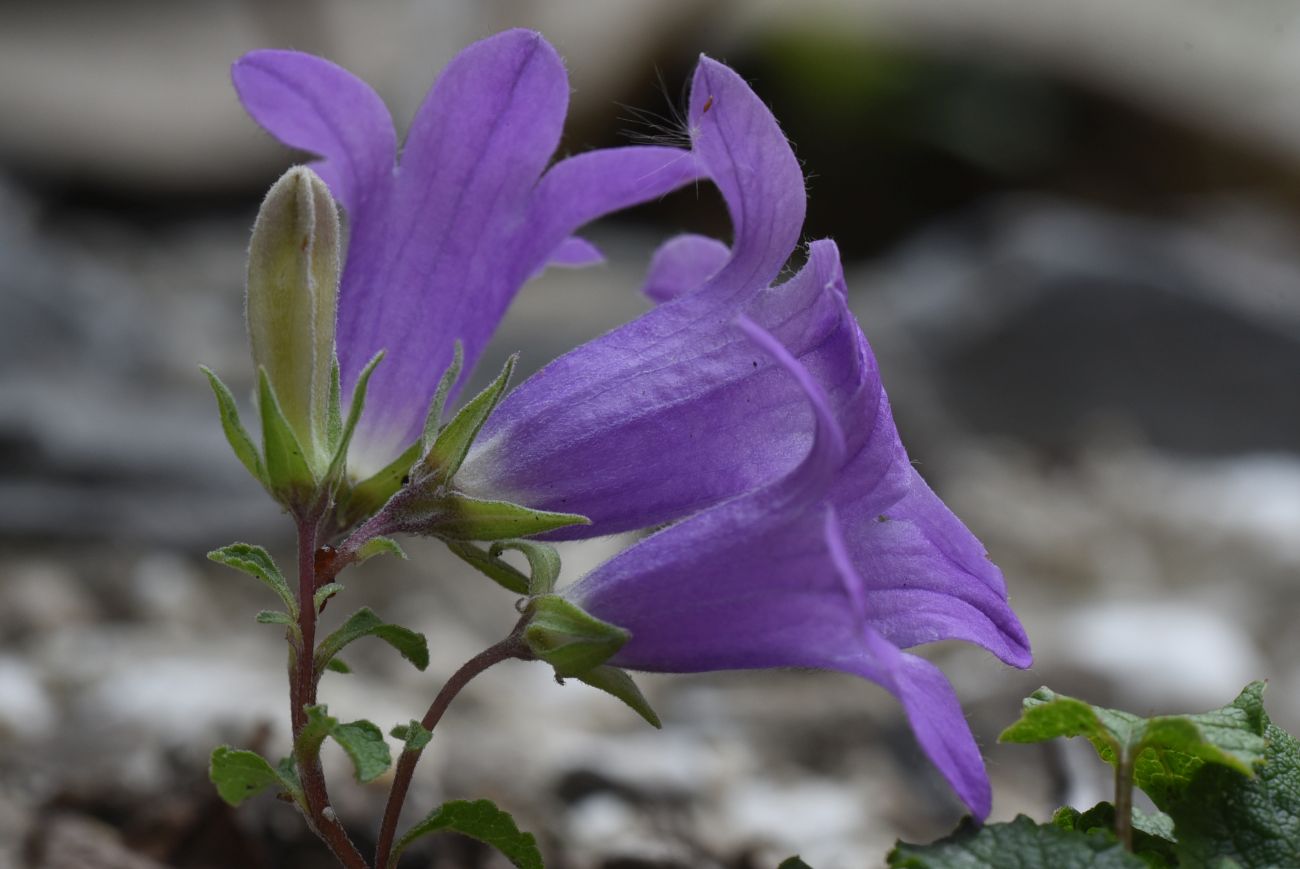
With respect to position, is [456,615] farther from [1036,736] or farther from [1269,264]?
[1269,264]

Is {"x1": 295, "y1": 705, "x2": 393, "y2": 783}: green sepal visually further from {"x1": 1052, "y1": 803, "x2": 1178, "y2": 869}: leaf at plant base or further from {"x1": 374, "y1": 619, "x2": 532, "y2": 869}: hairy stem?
{"x1": 1052, "y1": 803, "x2": 1178, "y2": 869}: leaf at plant base

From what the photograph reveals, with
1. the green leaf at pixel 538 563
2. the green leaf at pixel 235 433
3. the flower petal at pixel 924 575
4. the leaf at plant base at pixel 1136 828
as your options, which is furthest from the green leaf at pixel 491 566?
the leaf at plant base at pixel 1136 828

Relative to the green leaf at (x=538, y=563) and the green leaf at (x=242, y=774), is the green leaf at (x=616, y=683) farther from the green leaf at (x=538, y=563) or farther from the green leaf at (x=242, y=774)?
the green leaf at (x=242, y=774)

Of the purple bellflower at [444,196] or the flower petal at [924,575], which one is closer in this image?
the flower petal at [924,575]

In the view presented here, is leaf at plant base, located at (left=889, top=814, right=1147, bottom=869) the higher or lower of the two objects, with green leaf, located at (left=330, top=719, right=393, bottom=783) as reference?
lower

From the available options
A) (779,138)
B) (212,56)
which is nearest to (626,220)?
(212,56)

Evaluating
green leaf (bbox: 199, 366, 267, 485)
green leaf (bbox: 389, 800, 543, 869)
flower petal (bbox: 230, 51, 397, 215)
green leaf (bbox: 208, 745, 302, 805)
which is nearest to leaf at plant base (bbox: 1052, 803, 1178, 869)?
green leaf (bbox: 389, 800, 543, 869)

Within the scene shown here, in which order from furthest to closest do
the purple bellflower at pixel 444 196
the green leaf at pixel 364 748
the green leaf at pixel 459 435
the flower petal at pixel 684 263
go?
the flower petal at pixel 684 263 → the purple bellflower at pixel 444 196 → the green leaf at pixel 459 435 → the green leaf at pixel 364 748
